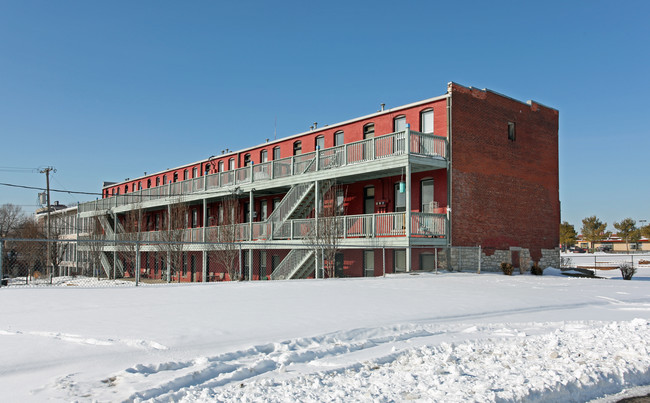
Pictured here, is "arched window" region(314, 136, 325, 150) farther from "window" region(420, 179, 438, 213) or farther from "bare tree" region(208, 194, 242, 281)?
"window" region(420, 179, 438, 213)

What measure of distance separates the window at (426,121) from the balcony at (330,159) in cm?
154

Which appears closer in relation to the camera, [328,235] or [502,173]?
[328,235]

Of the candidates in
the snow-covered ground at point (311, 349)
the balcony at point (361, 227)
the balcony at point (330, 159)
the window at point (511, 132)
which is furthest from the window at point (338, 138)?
the snow-covered ground at point (311, 349)

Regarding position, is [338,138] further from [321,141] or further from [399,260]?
[399,260]

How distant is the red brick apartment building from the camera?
22.0 meters

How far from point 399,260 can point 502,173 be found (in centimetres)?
674

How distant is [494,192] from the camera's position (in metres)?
24.7

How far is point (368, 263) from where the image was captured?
2594 cm

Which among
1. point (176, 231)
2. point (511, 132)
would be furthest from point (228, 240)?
point (511, 132)

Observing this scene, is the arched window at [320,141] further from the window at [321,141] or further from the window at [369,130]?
the window at [369,130]

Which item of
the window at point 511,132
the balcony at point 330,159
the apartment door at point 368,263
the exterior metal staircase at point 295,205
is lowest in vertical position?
the apartment door at point 368,263

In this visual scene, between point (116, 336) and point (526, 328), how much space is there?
6.46 m

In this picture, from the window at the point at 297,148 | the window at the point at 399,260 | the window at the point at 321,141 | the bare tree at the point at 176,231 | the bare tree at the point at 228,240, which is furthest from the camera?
the bare tree at the point at 176,231

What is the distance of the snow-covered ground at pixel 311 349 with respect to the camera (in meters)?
5.18
